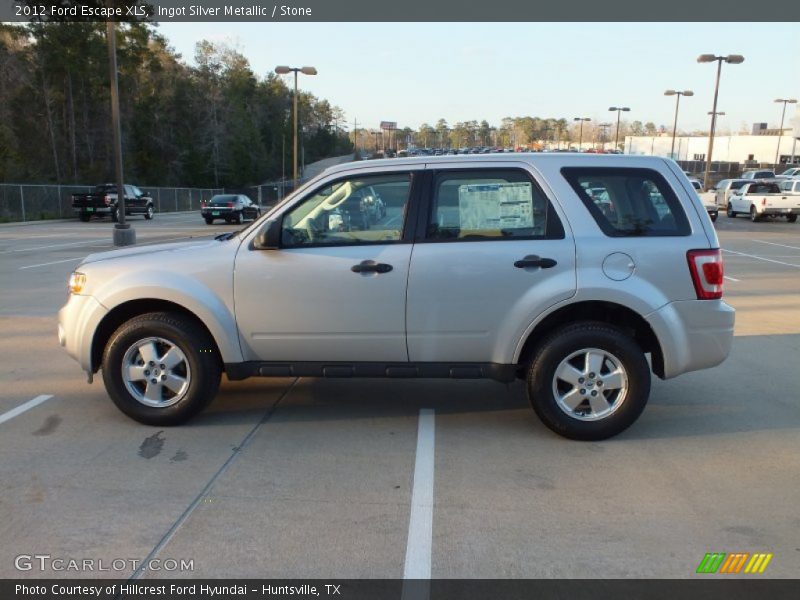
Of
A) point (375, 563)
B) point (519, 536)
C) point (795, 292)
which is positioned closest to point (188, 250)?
point (375, 563)

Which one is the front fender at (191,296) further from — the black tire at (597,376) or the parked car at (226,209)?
the parked car at (226,209)

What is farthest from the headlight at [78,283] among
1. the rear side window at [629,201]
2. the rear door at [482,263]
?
the rear side window at [629,201]

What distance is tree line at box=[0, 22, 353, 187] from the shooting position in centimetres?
4406

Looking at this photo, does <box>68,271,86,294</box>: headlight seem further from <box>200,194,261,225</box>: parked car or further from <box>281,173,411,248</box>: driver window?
<box>200,194,261,225</box>: parked car

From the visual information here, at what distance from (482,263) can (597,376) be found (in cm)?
113

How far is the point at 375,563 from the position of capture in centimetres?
313

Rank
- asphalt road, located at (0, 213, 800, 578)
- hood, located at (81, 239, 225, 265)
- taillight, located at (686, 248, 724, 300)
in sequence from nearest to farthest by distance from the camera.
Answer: asphalt road, located at (0, 213, 800, 578) < taillight, located at (686, 248, 724, 300) < hood, located at (81, 239, 225, 265)

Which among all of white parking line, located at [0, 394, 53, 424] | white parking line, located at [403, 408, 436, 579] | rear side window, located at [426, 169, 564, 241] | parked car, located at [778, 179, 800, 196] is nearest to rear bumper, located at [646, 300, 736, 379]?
rear side window, located at [426, 169, 564, 241]

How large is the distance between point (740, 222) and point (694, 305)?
102 feet

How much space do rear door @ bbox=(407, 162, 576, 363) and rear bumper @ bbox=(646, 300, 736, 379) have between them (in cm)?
72

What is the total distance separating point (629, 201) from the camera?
4.65 m

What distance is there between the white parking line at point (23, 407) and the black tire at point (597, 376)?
12.9 ft

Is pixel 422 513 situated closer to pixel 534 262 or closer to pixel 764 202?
pixel 534 262
